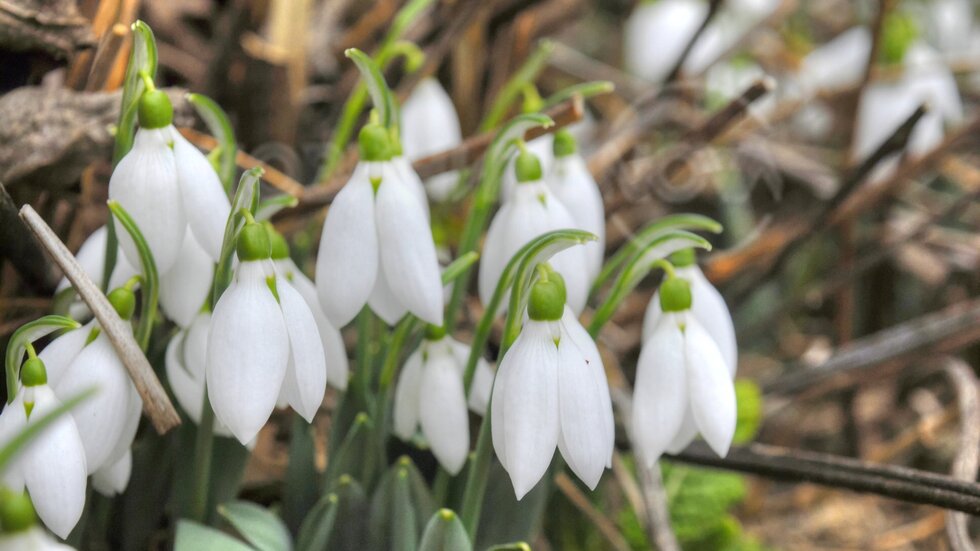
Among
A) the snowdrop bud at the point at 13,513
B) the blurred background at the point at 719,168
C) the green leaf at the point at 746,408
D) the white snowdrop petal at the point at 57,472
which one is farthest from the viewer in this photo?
the green leaf at the point at 746,408

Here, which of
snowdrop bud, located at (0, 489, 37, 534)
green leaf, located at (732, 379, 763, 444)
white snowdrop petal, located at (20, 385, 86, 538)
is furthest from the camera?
green leaf, located at (732, 379, 763, 444)

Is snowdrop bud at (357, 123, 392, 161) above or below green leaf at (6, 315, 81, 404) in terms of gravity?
above

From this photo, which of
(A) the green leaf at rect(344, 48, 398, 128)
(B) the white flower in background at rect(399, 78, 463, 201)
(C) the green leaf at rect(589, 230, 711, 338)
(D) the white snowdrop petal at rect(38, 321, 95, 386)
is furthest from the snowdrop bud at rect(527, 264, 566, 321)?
(B) the white flower in background at rect(399, 78, 463, 201)

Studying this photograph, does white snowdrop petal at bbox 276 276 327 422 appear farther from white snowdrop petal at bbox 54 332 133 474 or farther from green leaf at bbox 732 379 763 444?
green leaf at bbox 732 379 763 444

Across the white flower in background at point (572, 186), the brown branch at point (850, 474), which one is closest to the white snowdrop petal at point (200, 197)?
the white flower in background at point (572, 186)

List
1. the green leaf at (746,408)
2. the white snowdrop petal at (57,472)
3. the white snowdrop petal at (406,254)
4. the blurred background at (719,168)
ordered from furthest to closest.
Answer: the green leaf at (746,408), the blurred background at (719,168), the white snowdrop petal at (406,254), the white snowdrop petal at (57,472)

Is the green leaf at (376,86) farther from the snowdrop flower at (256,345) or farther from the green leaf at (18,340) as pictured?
the green leaf at (18,340)

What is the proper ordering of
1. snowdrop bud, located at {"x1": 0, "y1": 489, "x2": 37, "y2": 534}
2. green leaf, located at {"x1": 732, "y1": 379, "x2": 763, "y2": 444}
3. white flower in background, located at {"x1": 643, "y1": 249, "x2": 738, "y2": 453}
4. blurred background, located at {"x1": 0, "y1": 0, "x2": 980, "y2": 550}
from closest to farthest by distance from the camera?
snowdrop bud, located at {"x1": 0, "y1": 489, "x2": 37, "y2": 534}, white flower in background, located at {"x1": 643, "y1": 249, "x2": 738, "y2": 453}, blurred background, located at {"x1": 0, "y1": 0, "x2": 980, "y2": 550}, green leaf, located at {"x1": 732, "y1": 379, "x2": 763, "y2": 444}
